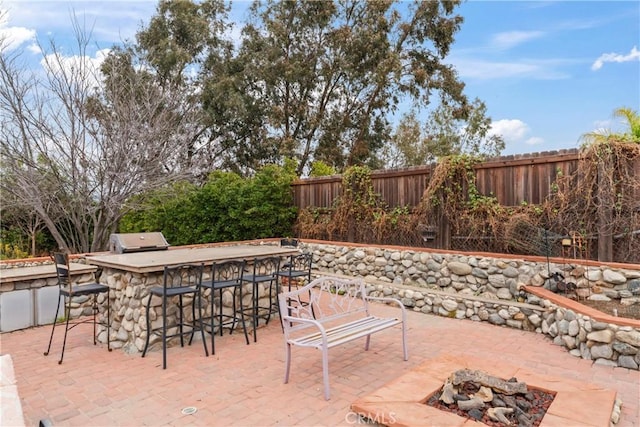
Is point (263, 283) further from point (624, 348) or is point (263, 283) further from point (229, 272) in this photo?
point (624, 348)

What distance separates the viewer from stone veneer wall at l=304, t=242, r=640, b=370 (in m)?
4.07

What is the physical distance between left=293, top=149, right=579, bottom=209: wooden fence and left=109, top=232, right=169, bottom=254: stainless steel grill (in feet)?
13.6

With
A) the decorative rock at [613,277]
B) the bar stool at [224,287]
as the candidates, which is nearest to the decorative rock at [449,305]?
the decorative rock at [613,277]

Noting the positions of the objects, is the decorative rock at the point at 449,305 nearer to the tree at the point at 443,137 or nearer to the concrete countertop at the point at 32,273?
the concrete countertop at the point at 32,273

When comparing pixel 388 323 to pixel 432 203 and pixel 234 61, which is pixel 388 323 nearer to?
pixel 432 203

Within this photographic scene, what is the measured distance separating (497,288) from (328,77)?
10561mm

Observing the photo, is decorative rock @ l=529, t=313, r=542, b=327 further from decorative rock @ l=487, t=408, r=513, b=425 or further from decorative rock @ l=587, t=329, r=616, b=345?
decorative rock @ l=487, t=408, r=513, b=425

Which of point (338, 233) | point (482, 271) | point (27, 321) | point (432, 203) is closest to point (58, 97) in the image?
point (27, 321)

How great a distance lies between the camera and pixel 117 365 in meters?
3.95

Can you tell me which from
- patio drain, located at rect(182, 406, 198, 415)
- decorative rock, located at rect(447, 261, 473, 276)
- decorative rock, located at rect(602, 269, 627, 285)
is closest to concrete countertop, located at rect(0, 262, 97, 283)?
patio drain, located at rect(182, 406, 198, 415)

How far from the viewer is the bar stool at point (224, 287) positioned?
450cm

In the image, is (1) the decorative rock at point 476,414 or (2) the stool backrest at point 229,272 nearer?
(1) the decorative rock at point 476,414

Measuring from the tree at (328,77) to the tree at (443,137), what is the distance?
3.34 ft

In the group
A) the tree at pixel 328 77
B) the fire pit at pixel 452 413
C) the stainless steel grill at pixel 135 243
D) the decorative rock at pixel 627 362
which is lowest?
the decorative rock at pixel 627 362
